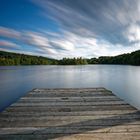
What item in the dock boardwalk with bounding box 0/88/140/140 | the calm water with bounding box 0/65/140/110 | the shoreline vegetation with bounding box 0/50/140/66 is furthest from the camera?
the shoreline vegetation with bounding box 0/50/140/66

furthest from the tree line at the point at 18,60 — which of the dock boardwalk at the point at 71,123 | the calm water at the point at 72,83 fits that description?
the dock boardwalk at the point at 71,123

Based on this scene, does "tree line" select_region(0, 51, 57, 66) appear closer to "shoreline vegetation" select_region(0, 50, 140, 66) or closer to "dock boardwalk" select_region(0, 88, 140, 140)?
"shoreline vegetation" select_region(0, 50, 140, 66)

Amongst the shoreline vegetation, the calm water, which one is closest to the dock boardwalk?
the calm water

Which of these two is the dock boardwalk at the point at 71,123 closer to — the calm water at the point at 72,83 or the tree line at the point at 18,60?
the calm water at the point at 72,83

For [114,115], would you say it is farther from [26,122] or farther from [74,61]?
[74,61]

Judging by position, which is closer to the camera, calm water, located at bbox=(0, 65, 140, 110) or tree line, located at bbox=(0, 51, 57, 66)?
calm water, located at bbox=(0, 65, 140, 110)

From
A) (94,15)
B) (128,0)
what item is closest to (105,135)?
(128,0)

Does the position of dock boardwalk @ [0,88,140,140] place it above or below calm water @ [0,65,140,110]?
above

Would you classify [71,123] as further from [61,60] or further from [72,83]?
[61,60]

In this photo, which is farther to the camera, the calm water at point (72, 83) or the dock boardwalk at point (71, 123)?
the calm water at point (72, 83)

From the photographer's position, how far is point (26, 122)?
2.45 meters

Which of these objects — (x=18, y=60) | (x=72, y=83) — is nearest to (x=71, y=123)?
(x=72, y=83)

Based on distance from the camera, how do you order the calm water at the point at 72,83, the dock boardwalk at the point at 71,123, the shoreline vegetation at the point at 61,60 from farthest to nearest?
1. the shoreline vegetation at the point at 61,60
2. the calm water at the point at 72,83
3. the dock boardwalk at the point at 71,123

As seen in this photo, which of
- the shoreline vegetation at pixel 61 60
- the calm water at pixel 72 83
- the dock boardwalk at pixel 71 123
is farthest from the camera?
the shoreline vegetation at pixel 61 60
